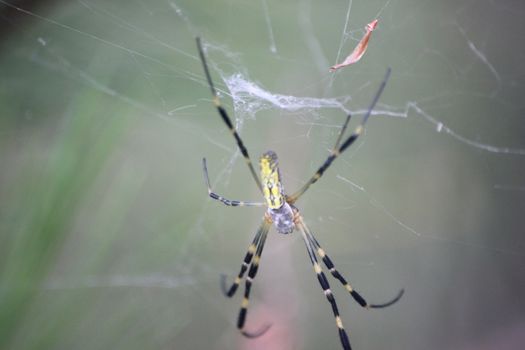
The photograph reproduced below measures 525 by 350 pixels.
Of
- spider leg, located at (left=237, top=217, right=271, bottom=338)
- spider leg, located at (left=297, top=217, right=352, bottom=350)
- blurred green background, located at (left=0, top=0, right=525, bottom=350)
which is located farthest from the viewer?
blurred green background, located at (left=0, top=0, right=525, bottom=350)

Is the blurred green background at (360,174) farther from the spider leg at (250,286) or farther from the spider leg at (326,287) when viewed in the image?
the spider leg at (326,287)

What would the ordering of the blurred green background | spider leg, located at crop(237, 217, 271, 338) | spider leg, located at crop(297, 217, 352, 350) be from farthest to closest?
the blurred green background, spider leg, located at crop(237, 217, 271, 338), spider leg, located at crop(297, 217, 352, 350)

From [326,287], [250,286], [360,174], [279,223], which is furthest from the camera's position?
[360,174]

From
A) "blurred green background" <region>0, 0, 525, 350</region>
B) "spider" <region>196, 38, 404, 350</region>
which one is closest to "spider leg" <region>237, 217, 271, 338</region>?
"spider" <region>196, 38, 404, 350</region>

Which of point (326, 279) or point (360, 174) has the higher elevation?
point (360, 174)

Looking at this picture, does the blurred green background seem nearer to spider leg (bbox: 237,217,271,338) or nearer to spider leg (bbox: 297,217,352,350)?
spider leg (bbox: 237,217,271,338)

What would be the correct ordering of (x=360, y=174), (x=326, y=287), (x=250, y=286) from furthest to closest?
(x=360, y=174), (x=250, y=286), (x=326, y=287)

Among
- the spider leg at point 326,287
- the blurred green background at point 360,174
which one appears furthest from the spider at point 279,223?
the blurred green background at point 360,174

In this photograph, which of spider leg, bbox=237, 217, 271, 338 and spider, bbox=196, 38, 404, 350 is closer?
spider, bbox=196, 38, 404, 350

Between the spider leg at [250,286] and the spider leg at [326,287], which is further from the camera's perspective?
the spider leg at [250,286]

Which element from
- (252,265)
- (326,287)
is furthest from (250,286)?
Result: (326,287)

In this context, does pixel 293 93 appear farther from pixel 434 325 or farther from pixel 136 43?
pixel 434 325

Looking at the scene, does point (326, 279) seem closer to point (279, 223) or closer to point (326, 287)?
point (326, 287)
